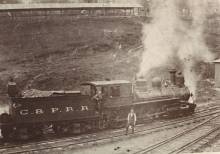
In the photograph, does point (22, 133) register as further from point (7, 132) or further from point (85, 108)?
point (85, 108)

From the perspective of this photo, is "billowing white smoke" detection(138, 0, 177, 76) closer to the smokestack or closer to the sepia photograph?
the sepia photograph

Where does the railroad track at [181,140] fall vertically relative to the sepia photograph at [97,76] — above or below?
below

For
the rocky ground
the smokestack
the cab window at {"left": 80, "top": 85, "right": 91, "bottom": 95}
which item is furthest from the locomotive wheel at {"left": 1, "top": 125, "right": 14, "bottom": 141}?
the smokestack

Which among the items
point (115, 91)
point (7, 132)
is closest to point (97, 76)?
point (115, 91)

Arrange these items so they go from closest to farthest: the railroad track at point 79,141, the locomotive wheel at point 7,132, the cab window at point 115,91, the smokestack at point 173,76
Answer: the railroad track at point 79,141
the locomotive wheel at point 7,132
the cab window at point 115,91
the smokestack at point 173,76

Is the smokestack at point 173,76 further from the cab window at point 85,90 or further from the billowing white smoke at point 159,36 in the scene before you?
the cab window at point 85,90

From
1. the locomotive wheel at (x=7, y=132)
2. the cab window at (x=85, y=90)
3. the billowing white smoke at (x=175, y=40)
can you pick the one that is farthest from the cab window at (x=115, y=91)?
the locomotive wheel at (x=7, y=132)

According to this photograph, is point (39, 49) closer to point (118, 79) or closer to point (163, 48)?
point (118, 79)
